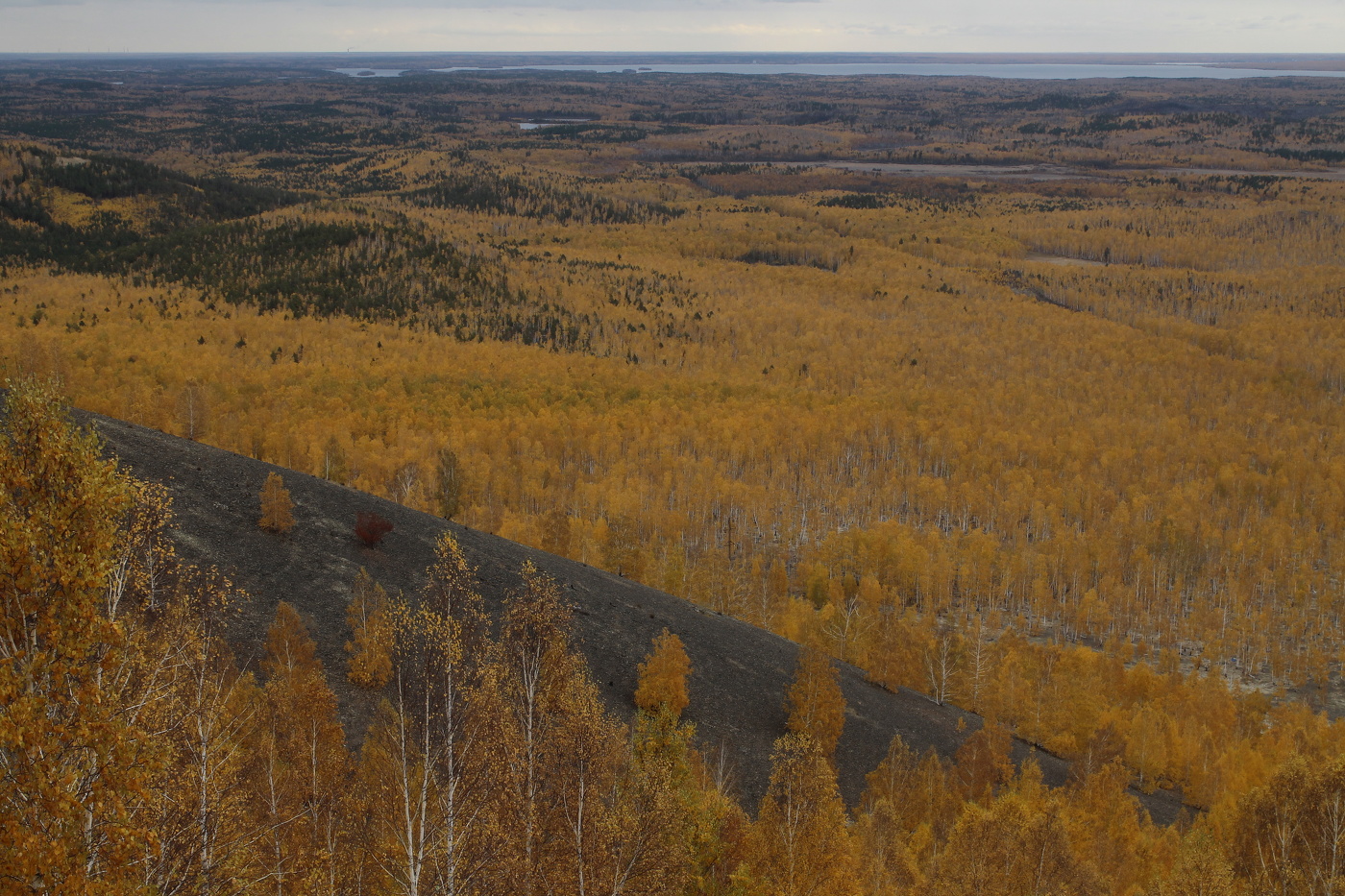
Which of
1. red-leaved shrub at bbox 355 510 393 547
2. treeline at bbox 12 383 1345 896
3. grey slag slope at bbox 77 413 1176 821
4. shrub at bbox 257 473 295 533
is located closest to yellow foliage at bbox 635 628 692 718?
grey slag slope at bbox 77 413 1176 821

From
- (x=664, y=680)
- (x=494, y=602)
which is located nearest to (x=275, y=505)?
(x=494, y=602)

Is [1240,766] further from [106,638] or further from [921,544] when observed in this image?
[106,638]

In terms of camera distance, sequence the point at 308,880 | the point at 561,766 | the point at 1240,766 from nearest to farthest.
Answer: the point at 308,880, the point at 561,766, the point at 1240,766

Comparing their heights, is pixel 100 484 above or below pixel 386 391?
above

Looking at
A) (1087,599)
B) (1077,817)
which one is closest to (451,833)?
(1077,817)

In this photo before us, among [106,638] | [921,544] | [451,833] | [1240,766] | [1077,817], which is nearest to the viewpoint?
[106,638]

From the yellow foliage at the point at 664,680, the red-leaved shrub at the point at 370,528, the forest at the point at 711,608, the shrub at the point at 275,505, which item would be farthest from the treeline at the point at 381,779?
the shrub at the point at 275,505

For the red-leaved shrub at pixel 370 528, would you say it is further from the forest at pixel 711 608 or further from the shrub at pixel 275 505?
the forest at pixel 711 608

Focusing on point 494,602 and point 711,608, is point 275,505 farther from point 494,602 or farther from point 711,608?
point 711,608
